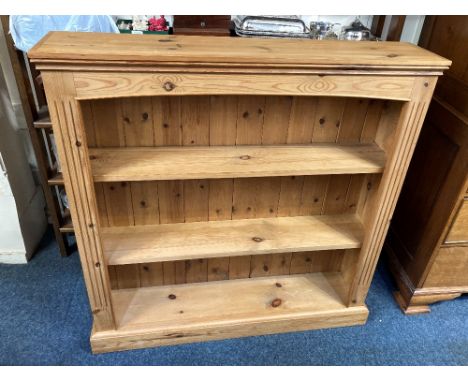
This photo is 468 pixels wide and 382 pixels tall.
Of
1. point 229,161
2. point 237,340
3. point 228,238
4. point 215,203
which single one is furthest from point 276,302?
point 229,161

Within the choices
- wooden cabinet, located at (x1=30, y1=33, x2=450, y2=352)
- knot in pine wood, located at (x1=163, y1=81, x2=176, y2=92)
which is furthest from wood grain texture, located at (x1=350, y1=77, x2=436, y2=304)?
knot in pine wood, located at (x1=163, y1=81, x2=176, y2=92)

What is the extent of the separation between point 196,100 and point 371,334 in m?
1.26

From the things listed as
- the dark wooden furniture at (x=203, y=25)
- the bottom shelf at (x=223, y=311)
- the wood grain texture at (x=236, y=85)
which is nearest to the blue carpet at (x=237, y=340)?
the bottom shelf at (x=223, y=311)

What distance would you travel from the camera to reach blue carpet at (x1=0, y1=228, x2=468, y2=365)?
158 cm

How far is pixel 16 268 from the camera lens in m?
1.96

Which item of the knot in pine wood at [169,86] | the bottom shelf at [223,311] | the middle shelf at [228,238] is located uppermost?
the knot in pine wood at [169,86]

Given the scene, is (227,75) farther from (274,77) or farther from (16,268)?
(16,268)

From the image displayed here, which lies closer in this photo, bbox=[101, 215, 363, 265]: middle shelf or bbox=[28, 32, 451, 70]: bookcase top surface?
bbox=[28, 32, 451, 70]: bookcase top surface

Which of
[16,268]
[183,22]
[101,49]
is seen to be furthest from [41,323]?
[183,22]

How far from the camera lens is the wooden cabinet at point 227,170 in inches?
42.6

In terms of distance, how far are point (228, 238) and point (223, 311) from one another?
1.18ft

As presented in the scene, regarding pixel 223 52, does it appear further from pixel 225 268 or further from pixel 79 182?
pixel 225 268

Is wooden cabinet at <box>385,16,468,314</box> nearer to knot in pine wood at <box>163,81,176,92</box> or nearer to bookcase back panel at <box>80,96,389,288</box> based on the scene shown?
bookcase back panel at <box>80,96,389,288</box>

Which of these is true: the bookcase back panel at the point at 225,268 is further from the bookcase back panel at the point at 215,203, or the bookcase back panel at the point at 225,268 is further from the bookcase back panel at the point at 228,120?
the bookcase back panel at the point at 228,120
